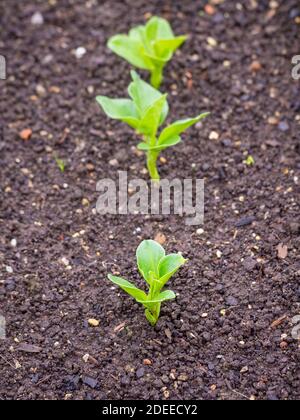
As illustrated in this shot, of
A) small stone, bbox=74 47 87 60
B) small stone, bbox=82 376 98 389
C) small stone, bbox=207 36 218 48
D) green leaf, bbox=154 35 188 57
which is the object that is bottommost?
small stone, bbox=82 376 98 389

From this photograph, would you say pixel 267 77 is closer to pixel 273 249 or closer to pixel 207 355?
pixel 273 249

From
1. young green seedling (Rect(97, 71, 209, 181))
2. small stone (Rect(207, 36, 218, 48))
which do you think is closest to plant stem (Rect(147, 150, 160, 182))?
young green seedling (Rect(97, 71, 209, 181))

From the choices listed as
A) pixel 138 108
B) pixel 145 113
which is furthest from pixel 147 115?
pixel 138 108

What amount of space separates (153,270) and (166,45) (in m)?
0.93

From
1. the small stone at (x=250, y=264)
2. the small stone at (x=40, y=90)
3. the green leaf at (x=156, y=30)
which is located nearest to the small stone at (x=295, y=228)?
the small stone at (x=250, y=264)

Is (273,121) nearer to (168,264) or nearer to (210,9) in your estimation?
(210,9)

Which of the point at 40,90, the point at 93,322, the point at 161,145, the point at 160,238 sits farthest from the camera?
the point at 40,90

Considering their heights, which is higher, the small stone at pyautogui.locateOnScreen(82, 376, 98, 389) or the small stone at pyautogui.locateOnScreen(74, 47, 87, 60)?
the small stone at pyautogui.locateOnScreen(74, 47, 87, 60)

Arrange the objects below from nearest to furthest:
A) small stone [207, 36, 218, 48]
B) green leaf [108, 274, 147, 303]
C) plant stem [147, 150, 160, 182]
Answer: green leaf [108, 274, 147, 303], plant stem [147, 150, 160, 182], small stone [207, 36, 218, 48]

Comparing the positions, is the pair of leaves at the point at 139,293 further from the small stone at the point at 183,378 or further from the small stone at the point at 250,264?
the small stone at the point at 250,264

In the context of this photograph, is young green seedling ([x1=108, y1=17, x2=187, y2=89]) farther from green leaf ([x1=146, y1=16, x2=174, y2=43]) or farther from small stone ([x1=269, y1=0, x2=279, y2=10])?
small stone ([x1=269, y1=0, x2=279, y2=10])

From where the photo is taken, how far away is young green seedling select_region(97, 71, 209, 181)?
2.34 meters

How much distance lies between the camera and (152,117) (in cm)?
235

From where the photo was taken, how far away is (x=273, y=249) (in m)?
2.39
